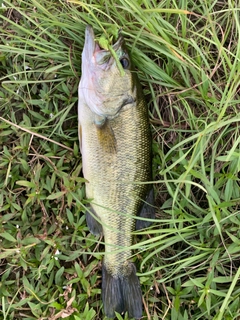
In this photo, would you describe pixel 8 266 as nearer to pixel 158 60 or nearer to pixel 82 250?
pixel 82 250

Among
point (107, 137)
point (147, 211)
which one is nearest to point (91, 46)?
point (107, 137)

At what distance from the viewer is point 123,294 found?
7.07ft

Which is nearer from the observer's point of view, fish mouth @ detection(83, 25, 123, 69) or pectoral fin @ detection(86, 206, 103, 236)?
fish mouth @ detection(83, 25, 123, 69)

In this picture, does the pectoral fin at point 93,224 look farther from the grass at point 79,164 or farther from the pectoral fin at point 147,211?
the pectoral fin at point 147,211

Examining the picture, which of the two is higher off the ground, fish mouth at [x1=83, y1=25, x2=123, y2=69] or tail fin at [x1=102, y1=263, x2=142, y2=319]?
fish mouth at [x1=83, y1=25, x2=123, y2=69]

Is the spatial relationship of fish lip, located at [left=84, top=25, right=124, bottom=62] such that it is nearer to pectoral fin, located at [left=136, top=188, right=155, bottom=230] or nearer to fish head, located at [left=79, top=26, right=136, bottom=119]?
fish head, located at [left=79, top=26, right=136, bottom=119]

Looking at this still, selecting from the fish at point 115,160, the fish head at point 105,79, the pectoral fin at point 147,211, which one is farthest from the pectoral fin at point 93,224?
the fish head at point 105,79

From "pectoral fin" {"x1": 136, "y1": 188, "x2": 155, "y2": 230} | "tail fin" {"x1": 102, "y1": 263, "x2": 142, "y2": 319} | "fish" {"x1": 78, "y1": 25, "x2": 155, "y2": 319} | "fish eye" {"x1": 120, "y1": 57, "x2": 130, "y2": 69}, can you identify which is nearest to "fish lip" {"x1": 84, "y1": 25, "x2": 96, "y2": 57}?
"fish" {"x1": 78, "y1": 25, "x2": 155, "y2": 319}

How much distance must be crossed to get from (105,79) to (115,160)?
0.46 meters

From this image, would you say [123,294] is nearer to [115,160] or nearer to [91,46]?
[115,160]

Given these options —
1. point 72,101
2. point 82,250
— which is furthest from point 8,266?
point 72,101

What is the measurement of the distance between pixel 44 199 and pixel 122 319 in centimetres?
86

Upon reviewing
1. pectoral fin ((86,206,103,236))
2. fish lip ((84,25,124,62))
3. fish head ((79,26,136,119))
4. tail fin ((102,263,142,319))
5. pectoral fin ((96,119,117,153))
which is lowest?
tail fin ((102,263,142,319))

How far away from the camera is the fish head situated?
6.30ft
